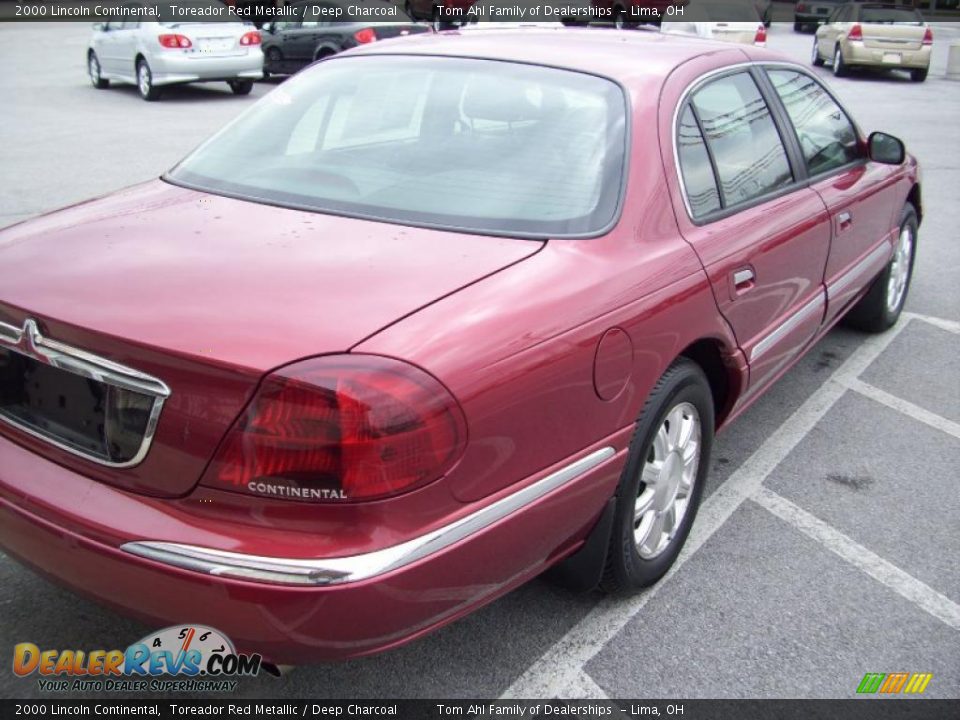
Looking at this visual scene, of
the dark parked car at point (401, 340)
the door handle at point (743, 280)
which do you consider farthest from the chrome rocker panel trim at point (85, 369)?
the door handle at point (743, 280)

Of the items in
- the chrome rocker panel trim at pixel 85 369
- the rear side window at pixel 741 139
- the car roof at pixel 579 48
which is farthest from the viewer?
the rear side window at pixel 741 139

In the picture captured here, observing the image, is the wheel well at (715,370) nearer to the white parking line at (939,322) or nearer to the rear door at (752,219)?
the rear door at (752,219)

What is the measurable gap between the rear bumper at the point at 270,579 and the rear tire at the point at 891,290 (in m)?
3.46

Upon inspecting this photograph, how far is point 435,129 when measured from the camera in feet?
9.68

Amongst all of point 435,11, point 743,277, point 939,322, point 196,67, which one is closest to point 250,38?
point 196,67

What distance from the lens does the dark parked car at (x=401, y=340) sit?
1939 millimetres

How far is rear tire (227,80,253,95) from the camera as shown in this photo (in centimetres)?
1517

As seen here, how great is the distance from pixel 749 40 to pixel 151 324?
19.0 meters

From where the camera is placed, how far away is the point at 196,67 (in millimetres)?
14133

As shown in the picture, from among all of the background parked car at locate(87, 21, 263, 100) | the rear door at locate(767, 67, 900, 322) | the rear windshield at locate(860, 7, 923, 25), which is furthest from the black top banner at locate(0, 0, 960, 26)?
the rear door at locate(767, 67, 900, 322)

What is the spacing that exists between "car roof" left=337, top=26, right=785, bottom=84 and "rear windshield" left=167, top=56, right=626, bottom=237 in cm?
7

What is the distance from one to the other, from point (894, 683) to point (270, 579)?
1.75 m

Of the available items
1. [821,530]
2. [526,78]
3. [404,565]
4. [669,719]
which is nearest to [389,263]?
[404,565]

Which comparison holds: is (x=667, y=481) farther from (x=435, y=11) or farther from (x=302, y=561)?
A: (x=435, y=11)
